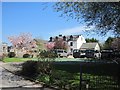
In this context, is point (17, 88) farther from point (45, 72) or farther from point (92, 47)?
point (92, 47)

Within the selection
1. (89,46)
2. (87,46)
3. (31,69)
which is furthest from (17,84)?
(87,46)

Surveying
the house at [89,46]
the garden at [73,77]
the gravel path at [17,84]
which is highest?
the house at [89,46]

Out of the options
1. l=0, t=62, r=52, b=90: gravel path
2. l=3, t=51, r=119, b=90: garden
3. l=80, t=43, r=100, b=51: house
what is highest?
l=80, t=43, r=100, b=51: house

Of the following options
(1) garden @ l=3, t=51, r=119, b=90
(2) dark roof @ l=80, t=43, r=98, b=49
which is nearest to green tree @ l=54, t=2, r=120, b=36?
(1) garden @ l=3, t=51, r=119, b=90

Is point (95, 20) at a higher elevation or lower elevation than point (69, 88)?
higher

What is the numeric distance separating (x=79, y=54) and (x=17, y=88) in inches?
1813

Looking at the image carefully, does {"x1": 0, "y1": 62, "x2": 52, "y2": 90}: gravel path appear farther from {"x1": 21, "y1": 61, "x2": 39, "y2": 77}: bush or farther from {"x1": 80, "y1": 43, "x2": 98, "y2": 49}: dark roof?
{"x1": 80, "y1": 43, "x2": 98, "y2": 49}: dark roof

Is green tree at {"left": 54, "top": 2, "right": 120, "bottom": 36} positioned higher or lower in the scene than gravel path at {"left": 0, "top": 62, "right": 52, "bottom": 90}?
higher

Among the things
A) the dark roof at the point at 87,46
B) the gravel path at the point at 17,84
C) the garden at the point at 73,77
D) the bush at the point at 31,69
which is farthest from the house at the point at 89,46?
the gravel path at the point at 17,84

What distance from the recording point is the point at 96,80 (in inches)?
471

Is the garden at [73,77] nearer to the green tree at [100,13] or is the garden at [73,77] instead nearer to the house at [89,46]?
the green tree at [100,13]

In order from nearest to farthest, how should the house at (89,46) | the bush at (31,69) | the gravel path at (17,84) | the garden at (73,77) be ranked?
the garden at (73,77), the gravel path at (17,84), the bush at (31,69), the house at (89,46)

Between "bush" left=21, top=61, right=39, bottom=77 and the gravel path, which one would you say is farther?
"bush" left=21, top=61, right=39, bottom=77

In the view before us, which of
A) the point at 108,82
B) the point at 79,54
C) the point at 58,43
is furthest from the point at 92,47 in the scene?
the point at 108,82
